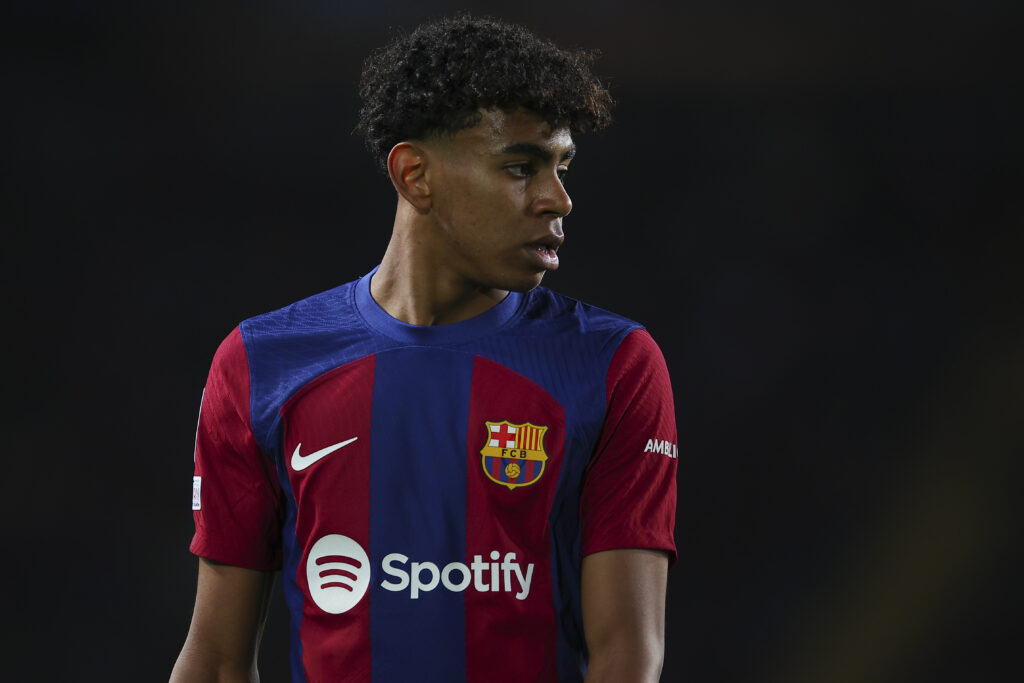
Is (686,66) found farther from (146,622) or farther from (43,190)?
(146,622)

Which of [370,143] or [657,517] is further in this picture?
[370,143]

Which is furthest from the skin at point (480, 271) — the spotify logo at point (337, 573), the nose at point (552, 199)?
the spotify logo at point (337, 573)

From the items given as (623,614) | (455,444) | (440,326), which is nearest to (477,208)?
(440,326)

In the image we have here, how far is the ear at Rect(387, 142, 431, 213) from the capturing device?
63.9 inches

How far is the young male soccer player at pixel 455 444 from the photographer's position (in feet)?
5.10

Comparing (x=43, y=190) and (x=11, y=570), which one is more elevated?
(x=43, y=190)

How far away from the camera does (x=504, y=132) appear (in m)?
1.57

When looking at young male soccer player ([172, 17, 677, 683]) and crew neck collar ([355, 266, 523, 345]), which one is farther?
crew neck collar ([355, 266, 523, 345])

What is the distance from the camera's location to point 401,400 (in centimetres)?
163

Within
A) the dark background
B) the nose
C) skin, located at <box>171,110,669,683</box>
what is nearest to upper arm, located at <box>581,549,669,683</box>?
skin, located at <box>171,110,669,683</box>

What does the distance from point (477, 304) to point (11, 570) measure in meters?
1.72

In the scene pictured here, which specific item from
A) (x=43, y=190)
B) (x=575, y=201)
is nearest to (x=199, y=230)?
(x=43, y=190)

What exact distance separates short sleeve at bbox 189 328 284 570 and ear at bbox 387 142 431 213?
0.32 metres

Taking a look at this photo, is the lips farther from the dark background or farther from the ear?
the dark background
